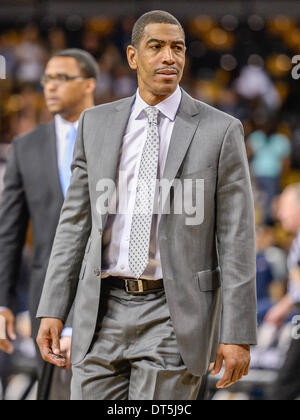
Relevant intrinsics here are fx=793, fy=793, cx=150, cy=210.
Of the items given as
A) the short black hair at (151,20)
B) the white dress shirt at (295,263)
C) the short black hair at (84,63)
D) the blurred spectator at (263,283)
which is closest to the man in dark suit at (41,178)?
the short black hair at (84,63)

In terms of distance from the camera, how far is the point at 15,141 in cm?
319

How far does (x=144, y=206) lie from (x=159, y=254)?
15 centimetres

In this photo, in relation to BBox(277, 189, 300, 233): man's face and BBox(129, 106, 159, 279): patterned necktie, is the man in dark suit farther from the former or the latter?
BBox(277, 189, 300, 233): man's face

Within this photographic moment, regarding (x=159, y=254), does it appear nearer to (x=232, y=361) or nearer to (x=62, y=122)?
(x=232, y=361)

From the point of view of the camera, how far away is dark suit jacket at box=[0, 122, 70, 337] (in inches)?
120

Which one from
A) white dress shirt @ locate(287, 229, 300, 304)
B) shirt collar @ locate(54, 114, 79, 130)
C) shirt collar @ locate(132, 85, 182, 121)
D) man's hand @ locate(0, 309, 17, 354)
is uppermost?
shirt collar @ locate(132, 85, 182, 121)

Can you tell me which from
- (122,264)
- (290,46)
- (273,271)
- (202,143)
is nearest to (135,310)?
(122,264)

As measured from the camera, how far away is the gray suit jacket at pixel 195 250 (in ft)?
7.33

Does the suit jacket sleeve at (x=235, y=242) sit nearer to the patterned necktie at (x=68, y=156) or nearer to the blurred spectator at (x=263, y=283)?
the patterned necktie at (x=68, y=156)

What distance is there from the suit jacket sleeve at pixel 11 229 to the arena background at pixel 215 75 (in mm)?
1672

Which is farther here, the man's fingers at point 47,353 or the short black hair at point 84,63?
the short black hair at point 84,63

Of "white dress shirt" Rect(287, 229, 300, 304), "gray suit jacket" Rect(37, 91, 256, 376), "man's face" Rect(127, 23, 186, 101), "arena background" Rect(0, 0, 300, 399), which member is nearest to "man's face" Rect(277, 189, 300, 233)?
"white dress shirt" Rect(287, 229, 300, 304)
